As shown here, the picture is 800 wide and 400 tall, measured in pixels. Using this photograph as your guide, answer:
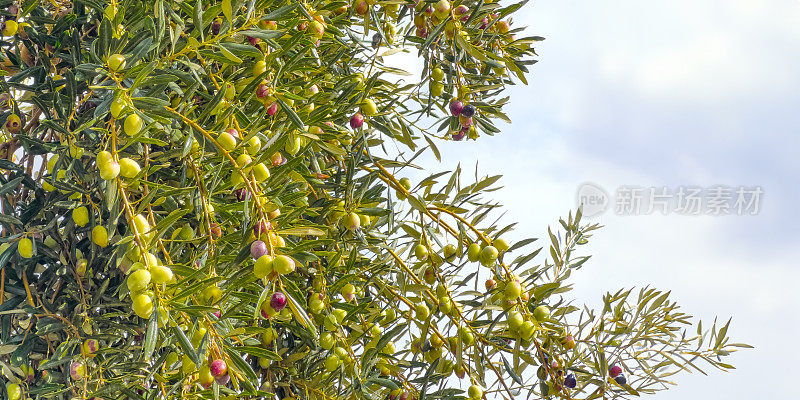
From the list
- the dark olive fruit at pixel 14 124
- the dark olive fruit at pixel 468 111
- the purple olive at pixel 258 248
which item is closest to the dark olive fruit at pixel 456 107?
the dark olive fruit at pixel 468 111

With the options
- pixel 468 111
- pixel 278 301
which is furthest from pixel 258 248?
pixel 468 111

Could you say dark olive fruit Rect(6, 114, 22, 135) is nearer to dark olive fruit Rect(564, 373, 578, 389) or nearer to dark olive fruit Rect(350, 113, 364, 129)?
dark olive fruit Rect(350, 113, 364, 129)

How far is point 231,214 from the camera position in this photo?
139 cm

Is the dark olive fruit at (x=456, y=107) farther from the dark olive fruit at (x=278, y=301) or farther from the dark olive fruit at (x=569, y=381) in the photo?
the dark olive fruit at (x=278, y=301)

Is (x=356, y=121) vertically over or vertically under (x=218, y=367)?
over

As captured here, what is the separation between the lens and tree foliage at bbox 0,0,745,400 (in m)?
1.17

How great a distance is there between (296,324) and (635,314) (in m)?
1.21

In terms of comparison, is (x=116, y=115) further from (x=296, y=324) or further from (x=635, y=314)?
(x=635, y=314)

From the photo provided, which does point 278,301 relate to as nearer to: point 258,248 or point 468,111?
point 258,248

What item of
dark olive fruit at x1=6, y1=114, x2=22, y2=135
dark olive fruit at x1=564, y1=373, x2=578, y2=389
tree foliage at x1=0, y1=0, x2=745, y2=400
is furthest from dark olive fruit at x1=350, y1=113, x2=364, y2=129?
dark olive fruit at x1=564, y1=373, x2=578, y2=389

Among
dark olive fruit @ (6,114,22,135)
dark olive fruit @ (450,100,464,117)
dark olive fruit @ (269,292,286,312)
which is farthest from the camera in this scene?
dark olive fruit @ (450,100,464,117)

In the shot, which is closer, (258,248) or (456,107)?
(258,248)

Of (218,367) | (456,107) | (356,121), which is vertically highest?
(456,107)

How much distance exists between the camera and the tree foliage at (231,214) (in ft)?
3.83
